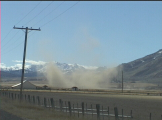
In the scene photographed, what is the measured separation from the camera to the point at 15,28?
43.8m

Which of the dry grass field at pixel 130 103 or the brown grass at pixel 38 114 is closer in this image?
the brown grass at pixel 38 114

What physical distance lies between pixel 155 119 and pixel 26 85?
154 m

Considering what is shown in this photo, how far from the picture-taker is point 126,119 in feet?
73.9

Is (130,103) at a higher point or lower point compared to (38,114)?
lower

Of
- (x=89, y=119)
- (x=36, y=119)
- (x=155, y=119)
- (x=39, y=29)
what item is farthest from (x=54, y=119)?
(x=39, y=29)

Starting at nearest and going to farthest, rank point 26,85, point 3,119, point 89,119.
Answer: point 3,119 → point 89,119 → point 26,85

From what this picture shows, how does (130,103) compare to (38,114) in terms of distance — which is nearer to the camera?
(38,114)

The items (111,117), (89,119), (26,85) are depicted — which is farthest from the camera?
(26,85)

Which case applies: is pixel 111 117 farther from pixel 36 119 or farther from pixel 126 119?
pixel 36 119

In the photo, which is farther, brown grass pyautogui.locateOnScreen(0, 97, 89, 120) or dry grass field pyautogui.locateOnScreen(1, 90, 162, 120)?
dry grass field pyautogui.locateOnScreen(1, 90, 162, 120)

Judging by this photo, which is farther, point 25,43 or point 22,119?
point 25,43

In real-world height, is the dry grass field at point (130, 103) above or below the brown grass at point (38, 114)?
below

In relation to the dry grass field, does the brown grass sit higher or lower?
higher

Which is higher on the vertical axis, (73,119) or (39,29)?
(39,29)
